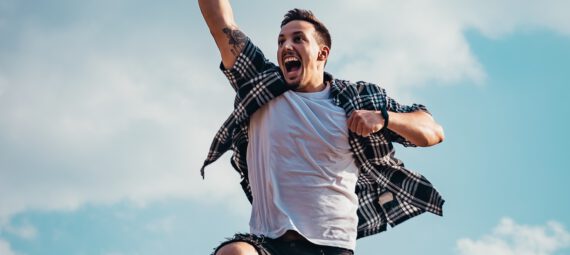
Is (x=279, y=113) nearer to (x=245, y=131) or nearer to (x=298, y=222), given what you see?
(x=245, y=131)

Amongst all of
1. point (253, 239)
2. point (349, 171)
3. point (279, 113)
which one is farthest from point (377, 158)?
point (253, 239)

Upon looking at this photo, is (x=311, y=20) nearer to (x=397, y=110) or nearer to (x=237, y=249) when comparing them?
(x=397, y=110)

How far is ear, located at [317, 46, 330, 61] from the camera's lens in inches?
248

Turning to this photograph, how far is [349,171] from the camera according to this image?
5816 mm

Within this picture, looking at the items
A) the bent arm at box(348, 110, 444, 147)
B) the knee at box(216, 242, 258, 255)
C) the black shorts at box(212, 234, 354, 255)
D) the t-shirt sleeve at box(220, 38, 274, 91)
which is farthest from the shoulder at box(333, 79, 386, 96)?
the knee at box(216, 242, 258, 255)

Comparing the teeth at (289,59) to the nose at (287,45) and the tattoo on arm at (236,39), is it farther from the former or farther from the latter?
the tattoo on arm at (236,39)

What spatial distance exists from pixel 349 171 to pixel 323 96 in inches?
23.5

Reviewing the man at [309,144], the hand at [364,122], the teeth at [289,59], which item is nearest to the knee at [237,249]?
the man at [309,144]

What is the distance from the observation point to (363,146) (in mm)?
5867

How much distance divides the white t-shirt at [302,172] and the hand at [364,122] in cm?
20

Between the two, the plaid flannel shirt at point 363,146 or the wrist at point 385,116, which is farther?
the plaid flannel shirt at point 363,146

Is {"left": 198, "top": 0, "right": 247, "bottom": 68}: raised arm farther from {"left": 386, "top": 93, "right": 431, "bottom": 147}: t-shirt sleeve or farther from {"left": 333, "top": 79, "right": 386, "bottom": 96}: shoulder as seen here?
{"left": 386, "top": 93, "right": 431, "bottom": 147}: t-shirt sleeve

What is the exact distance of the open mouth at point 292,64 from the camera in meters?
6.02

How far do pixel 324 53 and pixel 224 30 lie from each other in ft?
2.64
